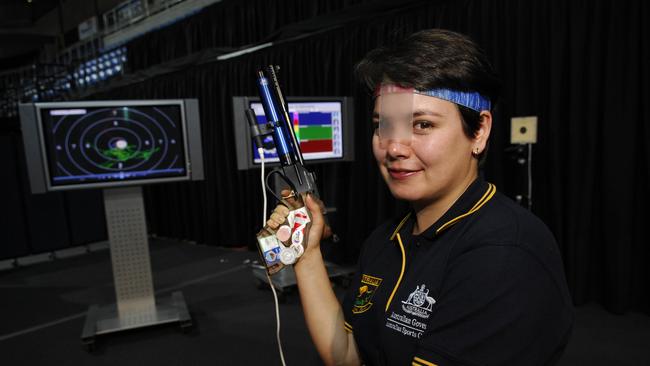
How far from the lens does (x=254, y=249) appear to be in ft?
14.7

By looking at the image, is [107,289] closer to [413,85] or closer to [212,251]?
[212,251]

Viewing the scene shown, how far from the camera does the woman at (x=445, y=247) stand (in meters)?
0.68

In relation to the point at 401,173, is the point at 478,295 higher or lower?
lower

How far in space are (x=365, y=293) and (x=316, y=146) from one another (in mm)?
2062

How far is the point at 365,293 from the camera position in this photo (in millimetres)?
987

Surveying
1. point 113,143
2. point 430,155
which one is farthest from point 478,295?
point 113,143

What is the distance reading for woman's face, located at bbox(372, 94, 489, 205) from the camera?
79 centimetres

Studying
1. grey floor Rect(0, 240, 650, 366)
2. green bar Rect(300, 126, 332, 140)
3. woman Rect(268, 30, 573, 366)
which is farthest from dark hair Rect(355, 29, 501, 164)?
green bar Rect(300, 126, 332, 140)

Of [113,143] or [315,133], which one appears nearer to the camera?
[113,143]

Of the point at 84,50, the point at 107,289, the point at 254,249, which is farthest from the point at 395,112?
the point at 84,50

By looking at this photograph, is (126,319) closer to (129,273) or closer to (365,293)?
(129,273)

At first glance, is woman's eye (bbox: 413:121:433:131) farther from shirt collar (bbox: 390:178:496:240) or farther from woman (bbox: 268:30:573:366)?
shirt collar (bbox: 390:178:496:240)

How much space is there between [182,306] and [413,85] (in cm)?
233

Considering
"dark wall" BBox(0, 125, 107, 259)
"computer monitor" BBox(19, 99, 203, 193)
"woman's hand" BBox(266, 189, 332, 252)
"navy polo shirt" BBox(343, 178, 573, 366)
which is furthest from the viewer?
"dark wall" BBox(0, 125, 107, 259)
